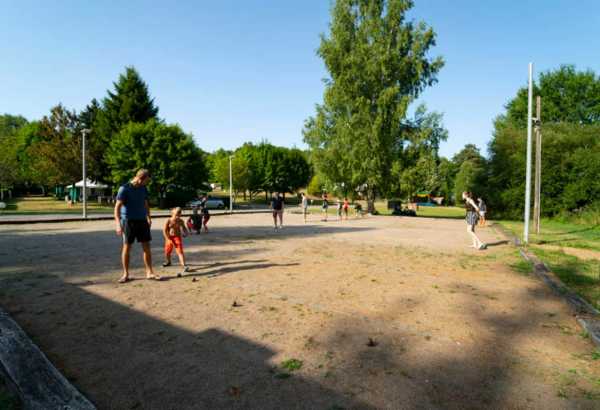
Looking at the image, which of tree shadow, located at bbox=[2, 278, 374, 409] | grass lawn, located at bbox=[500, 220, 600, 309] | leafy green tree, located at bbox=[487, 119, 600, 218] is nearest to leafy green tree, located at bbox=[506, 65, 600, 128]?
leafy green tree, located at bbox=[487, 119, 600, 218]

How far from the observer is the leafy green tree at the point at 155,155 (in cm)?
3631

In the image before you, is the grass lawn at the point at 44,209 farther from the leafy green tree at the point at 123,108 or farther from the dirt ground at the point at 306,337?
the dirt ground at the point at 306,337

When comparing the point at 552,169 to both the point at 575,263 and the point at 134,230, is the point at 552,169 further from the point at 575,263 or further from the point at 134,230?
the point at 134,230

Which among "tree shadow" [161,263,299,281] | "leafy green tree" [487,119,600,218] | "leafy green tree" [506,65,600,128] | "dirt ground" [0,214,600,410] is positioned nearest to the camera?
"dirt ground" [0,214,600,410]

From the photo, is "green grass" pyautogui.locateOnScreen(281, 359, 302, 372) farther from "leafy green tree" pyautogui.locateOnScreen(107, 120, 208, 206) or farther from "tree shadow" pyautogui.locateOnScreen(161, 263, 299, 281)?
"leafy green tree" pyautogui.locateOnScreen(107, 120, 208, 206)

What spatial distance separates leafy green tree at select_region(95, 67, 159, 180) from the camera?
138 ft

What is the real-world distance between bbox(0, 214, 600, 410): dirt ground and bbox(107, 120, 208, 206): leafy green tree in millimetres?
30639

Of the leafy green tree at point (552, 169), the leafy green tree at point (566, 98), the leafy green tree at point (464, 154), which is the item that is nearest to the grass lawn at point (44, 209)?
the leafy green tree at point (552, 169)

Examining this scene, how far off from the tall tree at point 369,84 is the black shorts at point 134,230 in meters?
23.2

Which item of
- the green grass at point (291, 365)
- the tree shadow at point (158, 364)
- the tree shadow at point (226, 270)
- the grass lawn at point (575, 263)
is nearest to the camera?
the tree shadow at point (158, 364)

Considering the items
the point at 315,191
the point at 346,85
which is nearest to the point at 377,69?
the point at 346,85

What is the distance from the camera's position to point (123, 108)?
1661 inches

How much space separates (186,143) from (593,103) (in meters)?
48.1

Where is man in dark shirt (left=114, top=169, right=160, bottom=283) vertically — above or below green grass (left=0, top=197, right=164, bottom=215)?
above
